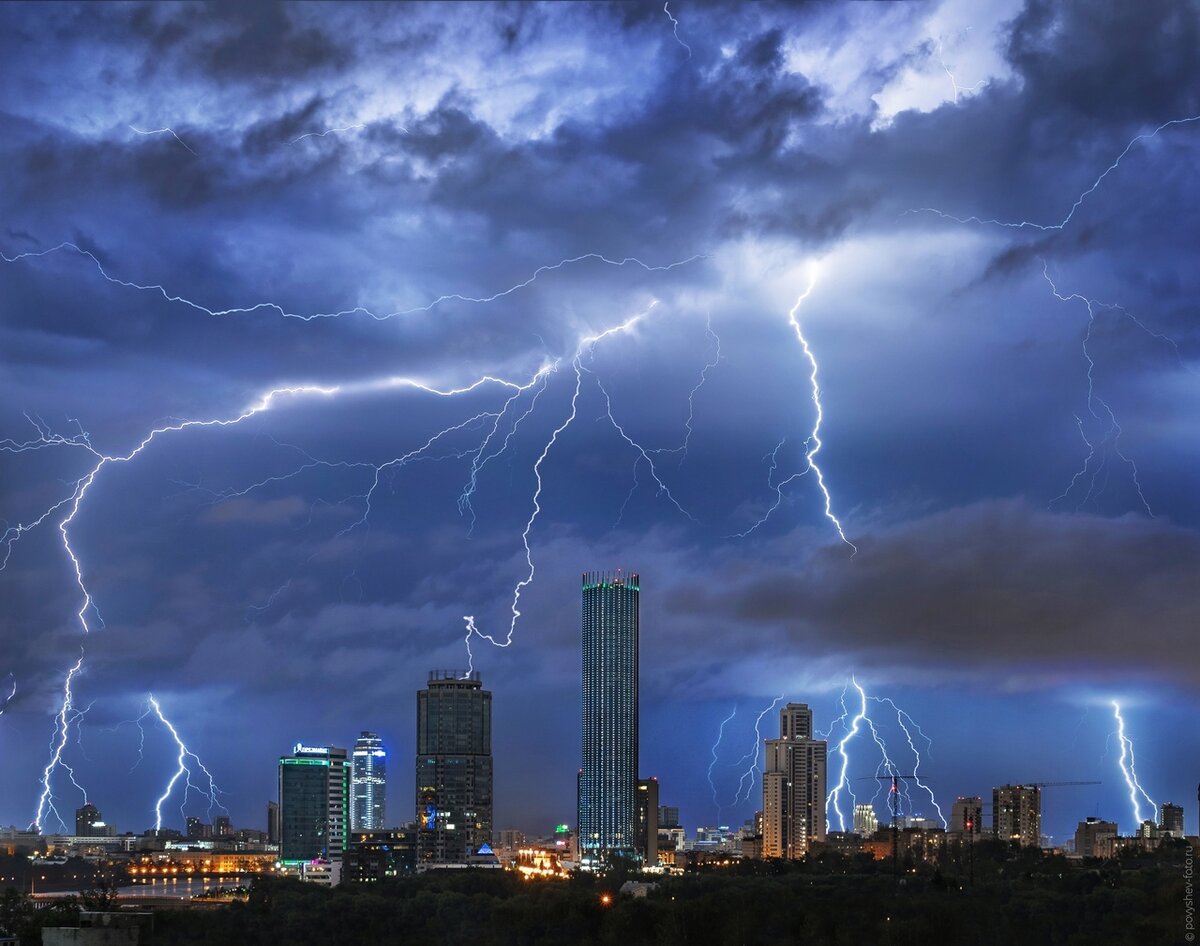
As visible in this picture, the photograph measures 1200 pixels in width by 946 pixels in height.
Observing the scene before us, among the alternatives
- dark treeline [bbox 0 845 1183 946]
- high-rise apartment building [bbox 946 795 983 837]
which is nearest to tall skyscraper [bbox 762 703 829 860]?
high-rise apartment building [bbox 946 795 983 837]

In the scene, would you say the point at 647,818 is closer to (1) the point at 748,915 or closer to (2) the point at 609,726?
(2) the point at 609,726

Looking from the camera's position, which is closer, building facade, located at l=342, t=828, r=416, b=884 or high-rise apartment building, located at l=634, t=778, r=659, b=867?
building facade, located at l=342, t=828, r=416, b=884

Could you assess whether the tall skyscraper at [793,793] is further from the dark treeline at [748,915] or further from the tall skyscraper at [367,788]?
the dark treeline at [748,915]

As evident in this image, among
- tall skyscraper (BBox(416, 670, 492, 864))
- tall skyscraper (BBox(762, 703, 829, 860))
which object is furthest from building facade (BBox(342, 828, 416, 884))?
tall skyscraper (BBox(762, 703, 829, 860))

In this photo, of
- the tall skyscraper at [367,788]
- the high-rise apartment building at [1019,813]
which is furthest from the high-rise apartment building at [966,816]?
the tall skyscraper at [367,788]

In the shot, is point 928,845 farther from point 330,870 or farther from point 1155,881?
point 1155,881

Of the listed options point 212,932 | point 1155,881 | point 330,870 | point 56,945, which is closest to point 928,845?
point 330,870

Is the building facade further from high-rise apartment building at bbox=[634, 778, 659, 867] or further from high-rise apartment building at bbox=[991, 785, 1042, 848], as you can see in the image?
high-rise apartment building at bbox=[991, 785, 1042, 848]

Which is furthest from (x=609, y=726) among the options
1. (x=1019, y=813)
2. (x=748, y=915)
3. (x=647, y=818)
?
(x=748, y=915)

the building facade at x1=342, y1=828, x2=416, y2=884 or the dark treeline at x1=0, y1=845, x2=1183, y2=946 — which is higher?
the dark treeline at x1=0, y1=845, x2=1183, y2=946
